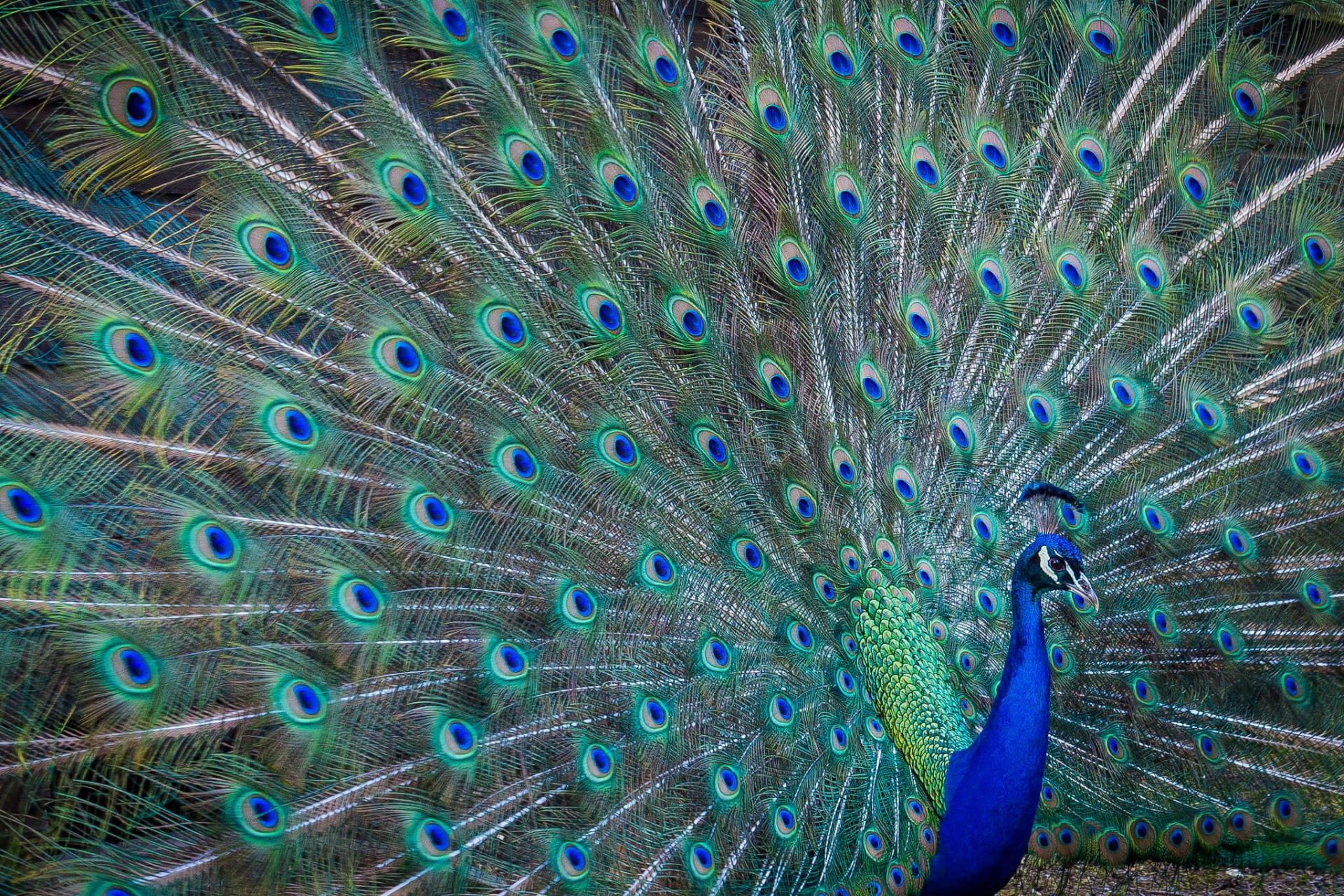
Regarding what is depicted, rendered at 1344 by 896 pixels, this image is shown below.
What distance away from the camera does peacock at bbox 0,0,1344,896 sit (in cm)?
176

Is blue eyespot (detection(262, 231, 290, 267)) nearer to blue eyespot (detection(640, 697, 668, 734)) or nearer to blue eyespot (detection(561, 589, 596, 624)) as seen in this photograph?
blue eyespot (detection(561, 589, 596, 624))

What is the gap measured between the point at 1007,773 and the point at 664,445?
3.10 feet

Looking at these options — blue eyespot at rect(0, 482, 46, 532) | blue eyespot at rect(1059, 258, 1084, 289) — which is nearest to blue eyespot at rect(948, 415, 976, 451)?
blue eyespot at rect(1059, 258, 1084, 289)

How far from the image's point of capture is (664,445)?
2.27 metres

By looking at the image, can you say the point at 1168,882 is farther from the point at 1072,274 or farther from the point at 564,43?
the point at 564,43

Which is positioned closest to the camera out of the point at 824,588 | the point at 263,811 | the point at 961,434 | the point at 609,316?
the point at 263,811

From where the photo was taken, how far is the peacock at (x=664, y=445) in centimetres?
176

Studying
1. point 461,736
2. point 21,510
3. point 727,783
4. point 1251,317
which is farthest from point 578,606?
point 1251,317

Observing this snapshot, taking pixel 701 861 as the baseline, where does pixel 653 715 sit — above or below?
above

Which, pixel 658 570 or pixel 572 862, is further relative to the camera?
pixel 658 570

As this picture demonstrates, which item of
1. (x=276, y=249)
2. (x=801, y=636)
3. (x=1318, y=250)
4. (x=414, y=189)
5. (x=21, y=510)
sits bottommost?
(x=801, y=636)

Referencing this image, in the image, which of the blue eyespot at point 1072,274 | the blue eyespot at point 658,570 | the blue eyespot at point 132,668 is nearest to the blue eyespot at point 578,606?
the blue eyespot at point 658,570

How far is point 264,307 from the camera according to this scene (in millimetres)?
1884

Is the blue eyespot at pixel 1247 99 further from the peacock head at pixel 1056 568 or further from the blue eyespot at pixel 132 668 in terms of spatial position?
the blue eyespot at pixel 132 668
